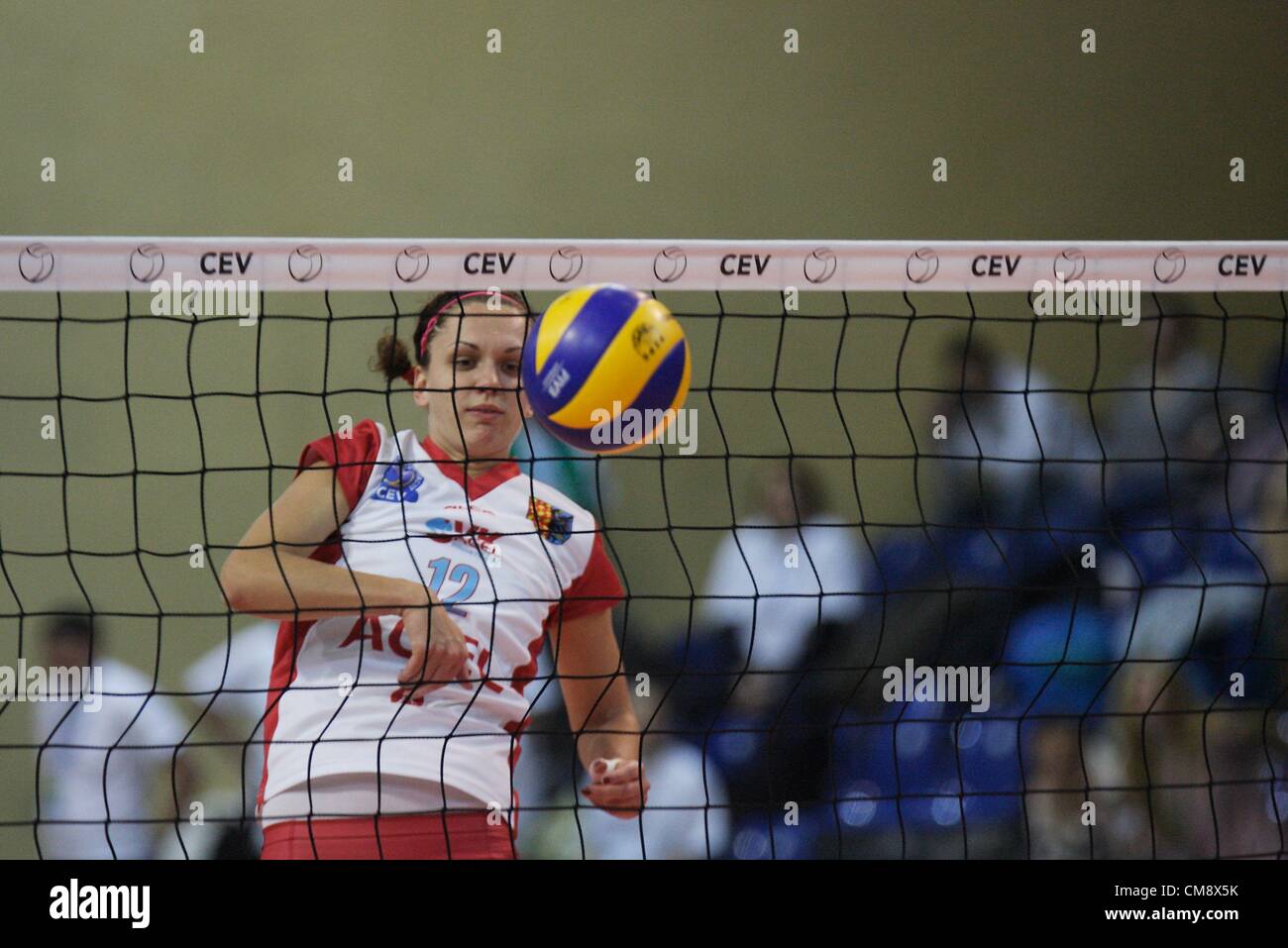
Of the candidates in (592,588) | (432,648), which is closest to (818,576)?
(592,588)

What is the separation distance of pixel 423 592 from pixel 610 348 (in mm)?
664

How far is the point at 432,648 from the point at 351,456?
0.58 meters

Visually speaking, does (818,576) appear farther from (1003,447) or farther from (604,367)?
(604,367)

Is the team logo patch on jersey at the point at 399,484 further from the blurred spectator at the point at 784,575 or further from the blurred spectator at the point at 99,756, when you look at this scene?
the blurred spectator at the point at 99,756

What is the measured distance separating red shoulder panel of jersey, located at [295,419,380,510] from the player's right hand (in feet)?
1.33

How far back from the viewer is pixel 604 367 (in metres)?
2.93

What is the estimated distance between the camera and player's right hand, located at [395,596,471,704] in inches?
110

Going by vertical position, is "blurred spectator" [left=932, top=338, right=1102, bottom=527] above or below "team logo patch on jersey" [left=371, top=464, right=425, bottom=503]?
above

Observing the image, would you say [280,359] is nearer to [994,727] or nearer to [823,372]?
[823,372]

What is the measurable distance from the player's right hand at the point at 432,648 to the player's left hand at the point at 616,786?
362mm

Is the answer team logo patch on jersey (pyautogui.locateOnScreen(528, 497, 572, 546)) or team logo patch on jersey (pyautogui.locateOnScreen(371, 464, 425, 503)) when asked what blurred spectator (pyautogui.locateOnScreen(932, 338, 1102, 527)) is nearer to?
team logo patch on jersey (pyautogui.locateOnScreen(528, 497, 572, 546))

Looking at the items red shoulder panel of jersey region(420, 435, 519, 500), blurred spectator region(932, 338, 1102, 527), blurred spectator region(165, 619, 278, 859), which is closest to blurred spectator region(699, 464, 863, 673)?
blurred spectator region(932, 338, 1102, 527)

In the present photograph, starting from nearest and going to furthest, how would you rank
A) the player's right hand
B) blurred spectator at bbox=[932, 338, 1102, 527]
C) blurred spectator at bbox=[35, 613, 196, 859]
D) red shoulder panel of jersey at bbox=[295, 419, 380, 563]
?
the player's right hand → red shoulder panel of jersey at bbox=[295, 419, 380, 563] → blurred spectator at bbox=[35, 613, 196, 859] → blurred spectator at bbox=[932, 338, 1102, 527]
